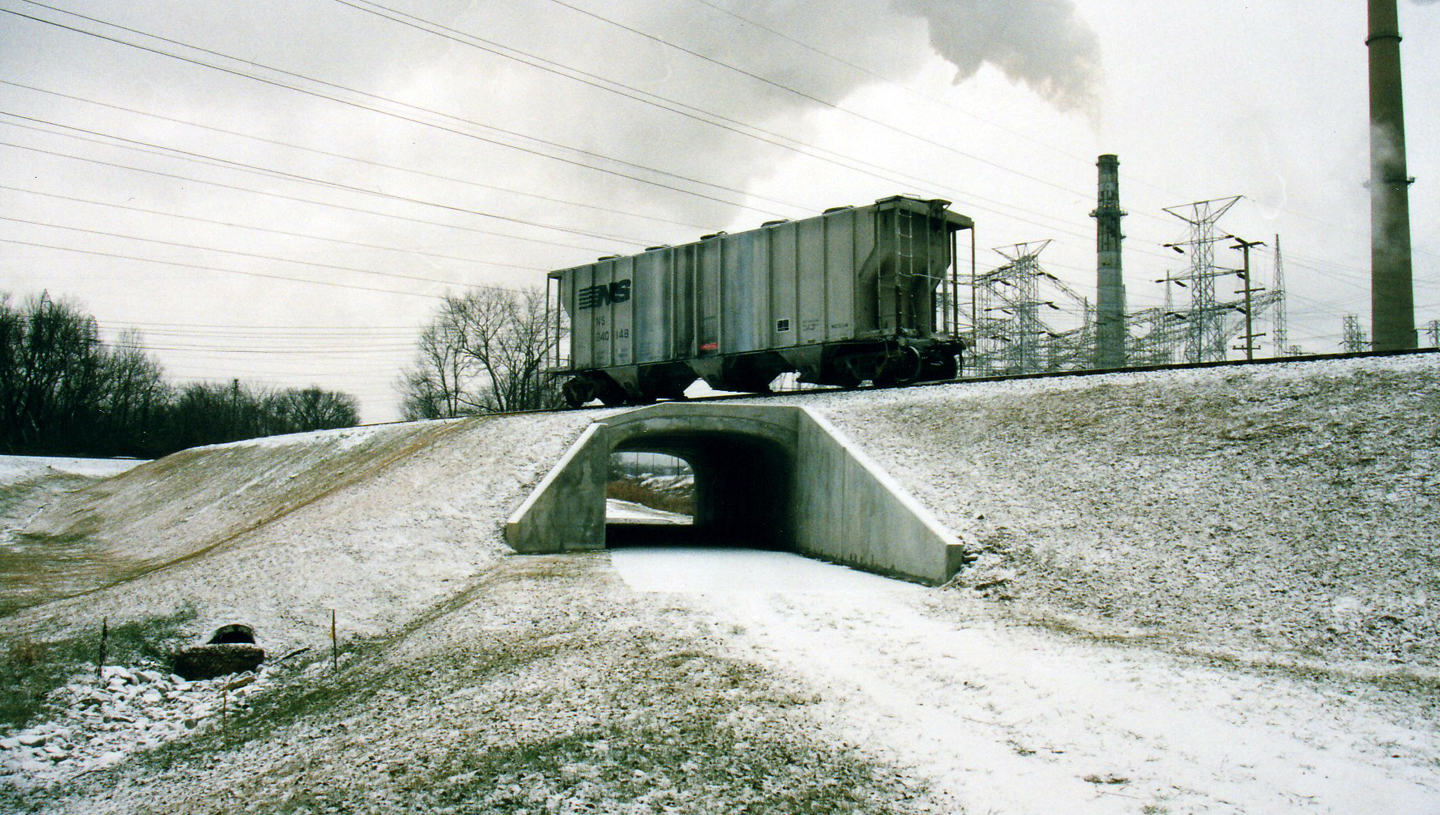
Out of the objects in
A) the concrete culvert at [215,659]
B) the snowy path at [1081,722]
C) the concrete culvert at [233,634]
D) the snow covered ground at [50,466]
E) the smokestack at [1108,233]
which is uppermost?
the smokestack at [1108,233]

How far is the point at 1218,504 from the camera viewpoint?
32.4 feet

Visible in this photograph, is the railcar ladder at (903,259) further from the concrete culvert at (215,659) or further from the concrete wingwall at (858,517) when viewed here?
the concrete culvert at (215,659)

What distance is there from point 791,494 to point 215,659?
34.3 feet

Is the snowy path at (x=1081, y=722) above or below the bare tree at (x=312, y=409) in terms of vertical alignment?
below

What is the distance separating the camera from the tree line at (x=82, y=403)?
57.8 m

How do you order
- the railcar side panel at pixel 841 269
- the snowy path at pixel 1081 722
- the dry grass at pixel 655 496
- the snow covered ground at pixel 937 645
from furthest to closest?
the dry grass at pixel 655 496, the railcar side panel at pixel 841 269, the snow covered ground at pixel 937 645, the snowy path at pixel 1081 722

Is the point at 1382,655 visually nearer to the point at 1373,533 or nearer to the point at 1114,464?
Answer: the point at 1373,533

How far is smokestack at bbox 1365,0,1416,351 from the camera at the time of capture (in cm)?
3781

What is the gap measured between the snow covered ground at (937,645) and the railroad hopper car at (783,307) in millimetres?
3672

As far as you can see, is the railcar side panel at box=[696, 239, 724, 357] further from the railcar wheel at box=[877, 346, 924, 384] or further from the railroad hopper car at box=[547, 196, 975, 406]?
the railcar wheel at box=[877, 346, 924, 384]

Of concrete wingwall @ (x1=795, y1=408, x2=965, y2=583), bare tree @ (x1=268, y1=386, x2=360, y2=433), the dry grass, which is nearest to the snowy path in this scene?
concrete wingwall @ (x1=795, y1=408, x2=965, y2=583)

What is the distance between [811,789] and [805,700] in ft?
4.24

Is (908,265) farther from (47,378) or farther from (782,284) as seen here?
(47,378)

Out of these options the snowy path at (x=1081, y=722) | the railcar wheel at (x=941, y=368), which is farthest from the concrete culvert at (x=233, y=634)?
the railcar wheel at (x=941, y=368)
